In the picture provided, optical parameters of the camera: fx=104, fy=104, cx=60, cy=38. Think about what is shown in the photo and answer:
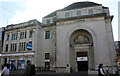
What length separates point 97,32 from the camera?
23562mm

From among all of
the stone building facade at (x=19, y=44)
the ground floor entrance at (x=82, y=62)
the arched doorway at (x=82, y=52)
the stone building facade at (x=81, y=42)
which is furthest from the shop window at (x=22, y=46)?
the ground floor entrance at (x=82, y=62)

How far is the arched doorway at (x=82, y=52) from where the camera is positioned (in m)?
24.5

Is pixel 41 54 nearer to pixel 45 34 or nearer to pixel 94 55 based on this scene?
pixel 45 34

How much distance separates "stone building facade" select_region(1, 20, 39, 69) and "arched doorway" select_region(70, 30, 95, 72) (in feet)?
35.3

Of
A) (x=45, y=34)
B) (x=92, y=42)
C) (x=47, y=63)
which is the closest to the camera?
(x=92, y=42)

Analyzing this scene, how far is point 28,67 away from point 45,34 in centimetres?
2388

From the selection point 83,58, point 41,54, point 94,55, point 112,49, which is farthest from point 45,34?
point 112,49

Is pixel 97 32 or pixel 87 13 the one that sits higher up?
pixel 87 13

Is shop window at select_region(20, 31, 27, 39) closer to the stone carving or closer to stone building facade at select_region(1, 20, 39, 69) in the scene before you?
stone building facade at select_region(1, 20, 39, 69)

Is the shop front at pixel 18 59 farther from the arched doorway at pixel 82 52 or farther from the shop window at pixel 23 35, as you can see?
the arched doorway at pixel 82 52

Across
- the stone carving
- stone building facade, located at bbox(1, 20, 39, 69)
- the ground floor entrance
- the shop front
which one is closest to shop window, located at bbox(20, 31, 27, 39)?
stone building facade, located at bbox(1, 20, 39, 69)

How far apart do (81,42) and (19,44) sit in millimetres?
18162

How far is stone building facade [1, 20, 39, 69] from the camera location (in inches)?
1132

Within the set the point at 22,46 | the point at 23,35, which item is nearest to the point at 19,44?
the point at 22,46
